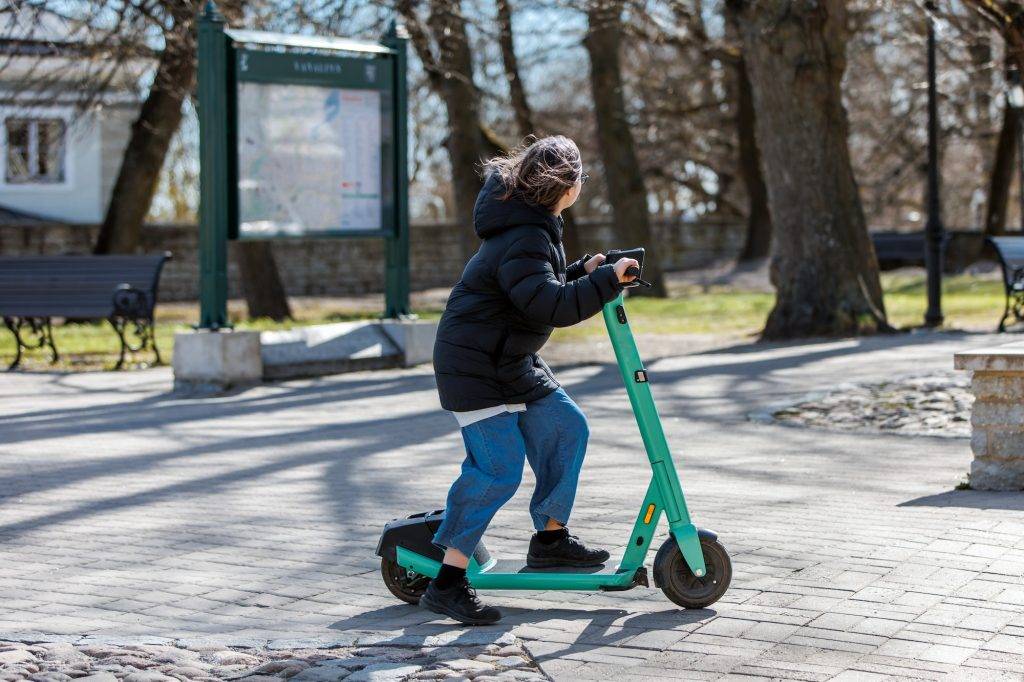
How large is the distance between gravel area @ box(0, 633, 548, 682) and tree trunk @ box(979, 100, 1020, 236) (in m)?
27.0

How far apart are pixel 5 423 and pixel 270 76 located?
12.9 feet

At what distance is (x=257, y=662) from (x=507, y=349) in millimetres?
1254

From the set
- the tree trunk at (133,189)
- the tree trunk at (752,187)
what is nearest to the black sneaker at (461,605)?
the tree trunk at (133,189)

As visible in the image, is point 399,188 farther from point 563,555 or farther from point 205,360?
point 563,555

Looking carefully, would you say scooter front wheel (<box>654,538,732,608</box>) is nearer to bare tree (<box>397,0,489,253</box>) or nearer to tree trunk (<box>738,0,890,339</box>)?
tree trunk (<box>738,0,890,339</box>)

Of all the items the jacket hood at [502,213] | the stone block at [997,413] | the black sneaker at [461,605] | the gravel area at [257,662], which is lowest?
the gravel area at [257,662]

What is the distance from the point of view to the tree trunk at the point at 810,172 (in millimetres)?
14688

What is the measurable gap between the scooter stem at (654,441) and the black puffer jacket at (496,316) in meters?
0.25

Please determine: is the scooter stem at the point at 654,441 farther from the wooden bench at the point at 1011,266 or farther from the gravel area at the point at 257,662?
the wooden bench at the point at 1011,266

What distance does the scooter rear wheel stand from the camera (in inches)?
197

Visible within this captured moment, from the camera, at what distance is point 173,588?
5273 millimetres

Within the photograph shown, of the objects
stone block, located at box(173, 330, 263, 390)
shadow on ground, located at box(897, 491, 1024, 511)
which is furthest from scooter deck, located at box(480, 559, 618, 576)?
stone block, located at box(173, 330, 263, 390)

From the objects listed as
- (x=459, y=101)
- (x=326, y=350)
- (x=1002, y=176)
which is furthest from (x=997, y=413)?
(x=1002, y=176)

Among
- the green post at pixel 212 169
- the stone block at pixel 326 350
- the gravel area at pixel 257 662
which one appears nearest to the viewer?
the gravel area at pixel 257 662
